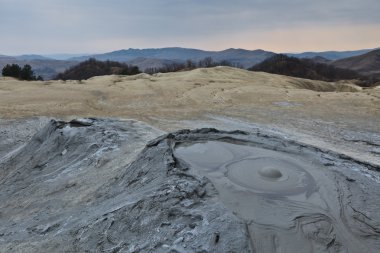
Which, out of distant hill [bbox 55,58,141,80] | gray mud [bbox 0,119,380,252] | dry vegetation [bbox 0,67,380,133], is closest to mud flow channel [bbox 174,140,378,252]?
gray mud [bbox 0,119,380,252]

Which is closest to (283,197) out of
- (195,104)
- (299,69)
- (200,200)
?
(200,200)

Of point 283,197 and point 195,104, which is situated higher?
point 283,197

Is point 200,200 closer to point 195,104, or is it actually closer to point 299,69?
point 195,104

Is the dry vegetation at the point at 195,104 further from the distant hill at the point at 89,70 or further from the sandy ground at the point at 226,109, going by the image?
the distant hill at the point at 89,70

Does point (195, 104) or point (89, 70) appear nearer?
point (195, 104)

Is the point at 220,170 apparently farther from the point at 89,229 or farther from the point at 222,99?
the point at 222,99

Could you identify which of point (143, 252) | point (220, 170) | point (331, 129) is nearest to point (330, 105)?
point (331, 129)
